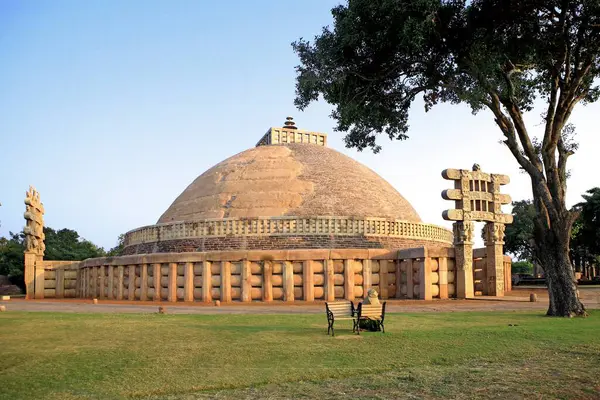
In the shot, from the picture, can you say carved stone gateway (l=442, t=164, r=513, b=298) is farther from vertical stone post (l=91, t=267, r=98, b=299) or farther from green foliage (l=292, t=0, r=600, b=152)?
vertical stone post (l=91, t=267, r=98, b=299)

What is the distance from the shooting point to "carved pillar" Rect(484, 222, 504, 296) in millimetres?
18078

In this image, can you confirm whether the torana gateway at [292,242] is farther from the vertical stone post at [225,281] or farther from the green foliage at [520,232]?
the green foliage at [520,232]

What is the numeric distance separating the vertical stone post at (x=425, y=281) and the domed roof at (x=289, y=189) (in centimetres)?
710

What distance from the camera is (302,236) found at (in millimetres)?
22062

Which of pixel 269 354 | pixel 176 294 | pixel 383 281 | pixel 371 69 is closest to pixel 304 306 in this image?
pixel 383 281

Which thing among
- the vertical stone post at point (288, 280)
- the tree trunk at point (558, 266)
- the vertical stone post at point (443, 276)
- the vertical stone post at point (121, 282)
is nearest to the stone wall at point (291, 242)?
the vertical stone post at point (121, 282)

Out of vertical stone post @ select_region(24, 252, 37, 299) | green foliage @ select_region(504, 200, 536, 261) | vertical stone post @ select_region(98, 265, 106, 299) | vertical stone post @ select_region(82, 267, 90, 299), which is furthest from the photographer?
green foliage @ select_region(504, 200, 536, 261)

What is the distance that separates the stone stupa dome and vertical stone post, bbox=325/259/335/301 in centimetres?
436

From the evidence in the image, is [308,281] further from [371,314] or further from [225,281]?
[371,314]

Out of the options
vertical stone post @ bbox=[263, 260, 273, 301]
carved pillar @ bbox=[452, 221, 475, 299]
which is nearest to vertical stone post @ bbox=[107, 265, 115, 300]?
→ vertical stone post @ bbox=[263, 260, 273, 301]

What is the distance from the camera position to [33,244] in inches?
1008

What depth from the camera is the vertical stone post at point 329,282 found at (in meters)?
17.4

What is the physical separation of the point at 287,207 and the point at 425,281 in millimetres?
9089

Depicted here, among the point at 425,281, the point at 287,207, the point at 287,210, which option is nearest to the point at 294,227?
the point at 287,210
